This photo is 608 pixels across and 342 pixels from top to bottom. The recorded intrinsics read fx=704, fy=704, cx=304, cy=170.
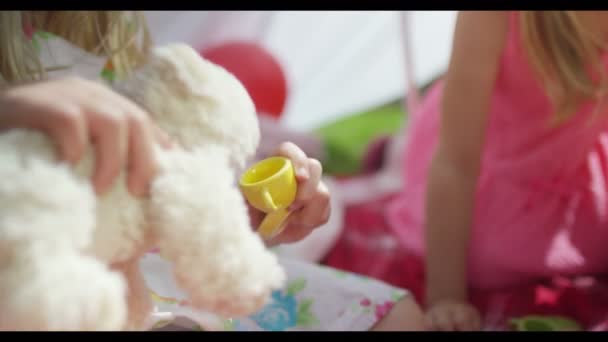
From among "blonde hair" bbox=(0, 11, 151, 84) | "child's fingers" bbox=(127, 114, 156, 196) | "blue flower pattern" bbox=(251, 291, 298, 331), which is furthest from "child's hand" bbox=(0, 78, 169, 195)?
"blue flower pattern" bbox=(251, 291, 298, 331)

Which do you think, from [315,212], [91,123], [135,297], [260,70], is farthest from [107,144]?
[260,70]

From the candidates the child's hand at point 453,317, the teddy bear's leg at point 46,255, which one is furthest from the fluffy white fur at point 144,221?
the child's hand at point 453,317

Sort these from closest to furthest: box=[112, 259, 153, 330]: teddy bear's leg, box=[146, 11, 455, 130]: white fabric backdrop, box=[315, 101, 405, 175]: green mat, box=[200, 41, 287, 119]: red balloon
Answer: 1. box=[112, 259, 153, 330]: teddy bear's leg
2. box=[200, 41, 287, 119]: red balloon
3. box=[146, 11, 455, 130]: white fabric backdrop
4. box=[315, 101, 405, 175]: green mat

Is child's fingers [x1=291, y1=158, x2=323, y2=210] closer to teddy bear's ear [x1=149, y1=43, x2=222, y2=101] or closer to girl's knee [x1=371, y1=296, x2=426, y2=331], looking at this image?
teddy bear's ear [x1=149, y1=43, x2=222, y2=101]

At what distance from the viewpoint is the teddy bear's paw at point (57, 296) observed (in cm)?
31

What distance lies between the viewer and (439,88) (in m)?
1.17

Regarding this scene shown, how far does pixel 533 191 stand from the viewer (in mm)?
1018

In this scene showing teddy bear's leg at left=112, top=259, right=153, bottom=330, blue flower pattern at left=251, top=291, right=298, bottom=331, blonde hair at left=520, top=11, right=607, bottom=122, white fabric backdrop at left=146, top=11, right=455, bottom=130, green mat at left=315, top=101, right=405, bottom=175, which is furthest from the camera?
green mat at left=315, top=101, right=405, bottom=175

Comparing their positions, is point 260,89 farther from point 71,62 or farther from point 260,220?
point 260,220

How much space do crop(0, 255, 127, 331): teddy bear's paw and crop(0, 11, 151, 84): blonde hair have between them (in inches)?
11.1

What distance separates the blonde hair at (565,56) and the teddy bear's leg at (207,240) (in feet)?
2.07

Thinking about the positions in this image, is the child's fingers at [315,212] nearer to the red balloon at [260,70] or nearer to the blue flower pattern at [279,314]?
the blue flower pattern at [279,314]

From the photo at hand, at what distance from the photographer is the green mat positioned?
61.6 inches
